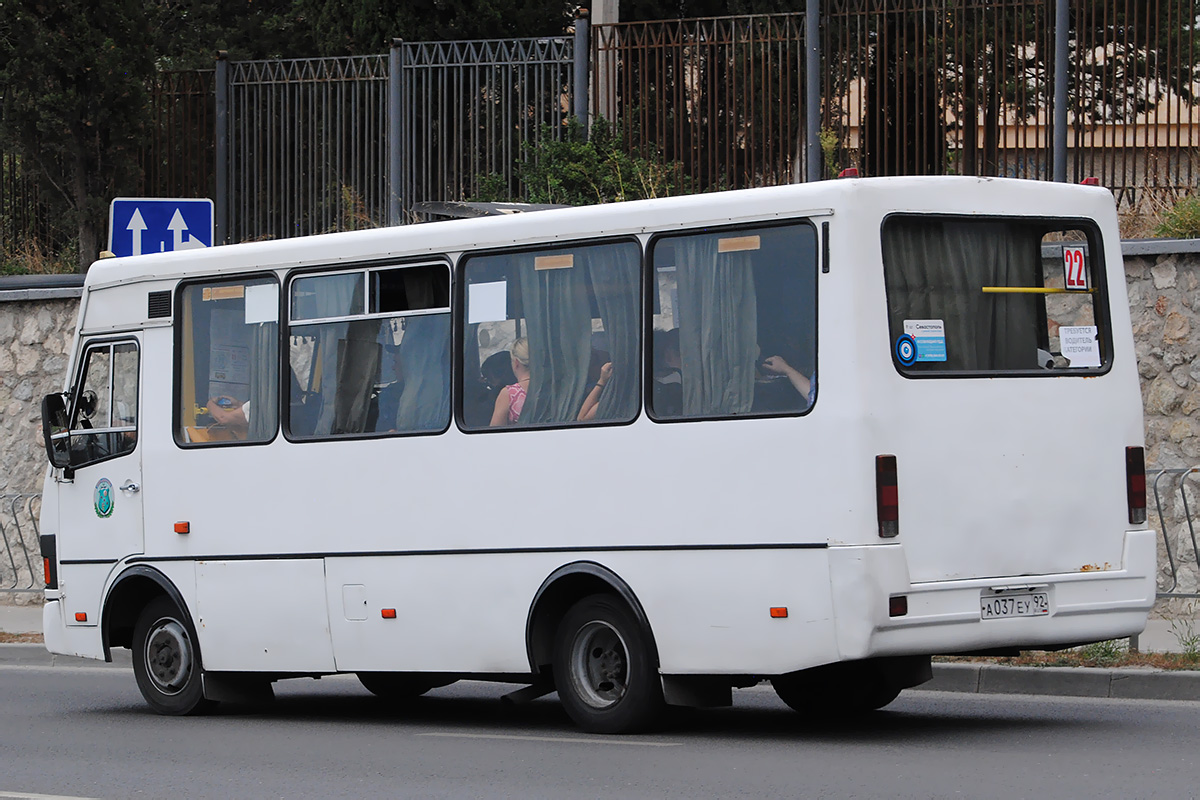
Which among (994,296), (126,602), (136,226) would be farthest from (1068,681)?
(136,226)

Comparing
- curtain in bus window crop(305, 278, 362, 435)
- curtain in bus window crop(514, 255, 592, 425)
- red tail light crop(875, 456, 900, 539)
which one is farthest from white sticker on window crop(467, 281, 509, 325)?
red tail light crop(875, 456, 900, 539)

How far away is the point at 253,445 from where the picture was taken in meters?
11.4

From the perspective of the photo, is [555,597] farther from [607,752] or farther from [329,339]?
[329,339]

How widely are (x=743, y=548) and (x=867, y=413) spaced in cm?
92

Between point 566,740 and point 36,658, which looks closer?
point 566,740

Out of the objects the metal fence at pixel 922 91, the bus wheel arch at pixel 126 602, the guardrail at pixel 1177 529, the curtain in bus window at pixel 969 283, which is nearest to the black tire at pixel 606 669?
the curtain in bus window at pixel 969 283

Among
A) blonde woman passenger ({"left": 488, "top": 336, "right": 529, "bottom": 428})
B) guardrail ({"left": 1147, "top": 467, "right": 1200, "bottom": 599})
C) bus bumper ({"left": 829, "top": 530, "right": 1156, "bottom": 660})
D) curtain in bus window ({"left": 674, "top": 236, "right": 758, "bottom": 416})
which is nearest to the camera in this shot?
bus bumper ({"left": 829, "top": 530, "right": 1156, "bottom": 660})

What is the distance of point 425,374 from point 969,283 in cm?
312

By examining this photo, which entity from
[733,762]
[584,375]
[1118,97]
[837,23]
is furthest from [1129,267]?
[733,762]

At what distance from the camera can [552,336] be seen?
33.1ft

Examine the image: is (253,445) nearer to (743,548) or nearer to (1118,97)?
(743,548)

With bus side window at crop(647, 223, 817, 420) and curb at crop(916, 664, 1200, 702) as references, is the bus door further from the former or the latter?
curb at crop(916, 664, 1200, 702)

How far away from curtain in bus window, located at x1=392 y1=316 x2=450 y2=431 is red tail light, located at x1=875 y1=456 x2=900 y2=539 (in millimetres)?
2762

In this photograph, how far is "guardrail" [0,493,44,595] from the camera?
18766 millimetres
